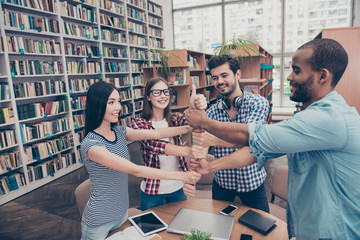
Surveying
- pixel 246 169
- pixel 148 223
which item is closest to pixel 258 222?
pixel 246 169

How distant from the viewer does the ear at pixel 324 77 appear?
971 millimetres

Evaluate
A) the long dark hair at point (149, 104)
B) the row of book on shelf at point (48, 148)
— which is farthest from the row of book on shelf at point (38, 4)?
the long dark hair at point (149, 104)

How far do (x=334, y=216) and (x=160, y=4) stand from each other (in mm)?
8548

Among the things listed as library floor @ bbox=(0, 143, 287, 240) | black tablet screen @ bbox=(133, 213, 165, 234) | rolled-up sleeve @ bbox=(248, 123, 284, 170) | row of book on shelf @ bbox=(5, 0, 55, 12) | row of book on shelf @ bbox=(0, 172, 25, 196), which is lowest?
library floor @ bbox=(0, 143, 287, 240)

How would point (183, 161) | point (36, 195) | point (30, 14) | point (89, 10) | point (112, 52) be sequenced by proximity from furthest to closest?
point (112, 52), point (89, 10), point (30, 14), point (36, 195), point (183, 161)

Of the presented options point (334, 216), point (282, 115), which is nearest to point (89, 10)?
point (334, 216)

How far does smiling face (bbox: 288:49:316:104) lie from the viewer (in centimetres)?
100

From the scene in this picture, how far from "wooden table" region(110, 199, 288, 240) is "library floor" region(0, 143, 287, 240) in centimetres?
168

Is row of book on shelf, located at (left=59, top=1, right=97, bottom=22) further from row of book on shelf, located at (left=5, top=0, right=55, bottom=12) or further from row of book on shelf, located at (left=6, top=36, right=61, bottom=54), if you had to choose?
row of book on shelf, located at (left=6, top=36, right=61, bottom=54)

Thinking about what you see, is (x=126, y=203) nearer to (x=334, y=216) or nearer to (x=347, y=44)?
(x=334, y=216)

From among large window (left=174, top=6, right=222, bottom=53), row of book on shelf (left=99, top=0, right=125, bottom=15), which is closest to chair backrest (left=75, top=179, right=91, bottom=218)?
row of book on shelf (left=99, top=0, right=125, bottom=15)

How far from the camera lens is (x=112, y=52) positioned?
5.98 m

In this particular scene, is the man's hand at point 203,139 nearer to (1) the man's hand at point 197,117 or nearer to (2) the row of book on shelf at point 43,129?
(1) the man's hand at point 197,117

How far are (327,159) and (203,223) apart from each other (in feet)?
2.50
